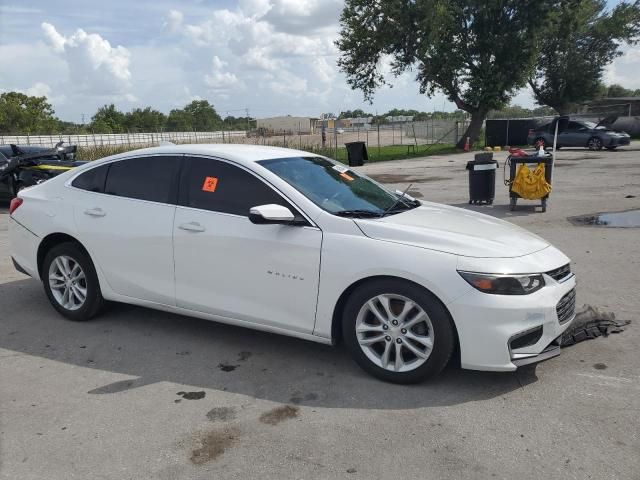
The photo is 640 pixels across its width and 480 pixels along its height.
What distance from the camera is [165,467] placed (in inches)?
119

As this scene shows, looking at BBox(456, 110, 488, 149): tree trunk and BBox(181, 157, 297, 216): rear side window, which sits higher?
BBox(456, 110, 488, 149): tree trunk

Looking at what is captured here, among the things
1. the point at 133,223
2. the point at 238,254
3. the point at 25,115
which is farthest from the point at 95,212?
the point at 25,115

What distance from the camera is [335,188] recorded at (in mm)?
4625

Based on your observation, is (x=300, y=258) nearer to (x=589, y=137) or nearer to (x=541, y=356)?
(x=541, y=356)

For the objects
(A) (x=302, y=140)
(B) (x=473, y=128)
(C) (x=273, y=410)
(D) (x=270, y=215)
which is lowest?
(C) (x=273, y=410)

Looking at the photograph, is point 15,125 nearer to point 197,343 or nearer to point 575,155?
point 575,155

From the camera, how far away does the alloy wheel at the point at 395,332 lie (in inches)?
150

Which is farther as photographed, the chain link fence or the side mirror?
the chain link fence

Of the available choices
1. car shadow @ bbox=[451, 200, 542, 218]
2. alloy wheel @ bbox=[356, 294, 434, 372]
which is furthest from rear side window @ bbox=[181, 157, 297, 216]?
car shadow @ bbox=[451, 200, 542, 218]

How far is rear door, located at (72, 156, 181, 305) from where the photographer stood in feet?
15.3

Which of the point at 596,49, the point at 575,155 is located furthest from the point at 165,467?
the point at 596,49

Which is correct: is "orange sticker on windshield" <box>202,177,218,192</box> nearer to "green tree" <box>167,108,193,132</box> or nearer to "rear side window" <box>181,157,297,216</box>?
"rear side window" <box>181,157,297,216</box>

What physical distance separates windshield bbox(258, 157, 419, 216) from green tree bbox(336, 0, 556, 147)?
30.4 metres

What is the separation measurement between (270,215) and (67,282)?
2361mm
